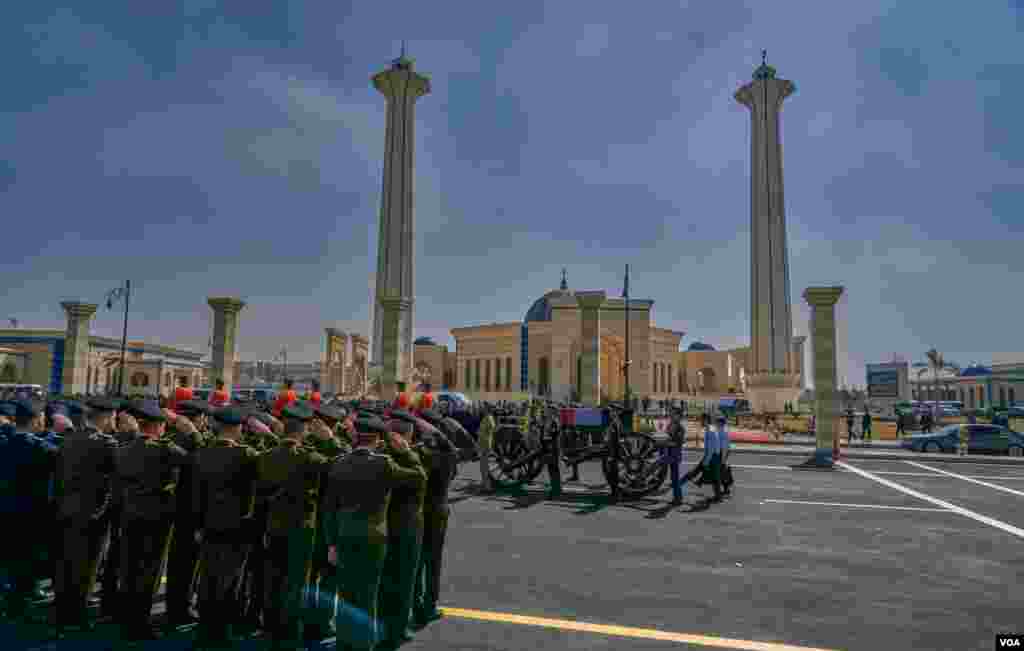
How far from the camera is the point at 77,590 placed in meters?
4.71

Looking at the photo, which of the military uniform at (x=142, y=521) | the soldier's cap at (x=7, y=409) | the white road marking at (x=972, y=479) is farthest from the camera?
the white road marking at (x=972, y=479)

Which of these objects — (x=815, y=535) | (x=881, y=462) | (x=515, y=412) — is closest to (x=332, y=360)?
(x=515, y=412)

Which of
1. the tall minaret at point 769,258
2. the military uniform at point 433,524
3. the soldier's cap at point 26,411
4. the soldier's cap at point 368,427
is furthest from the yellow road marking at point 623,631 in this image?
the tall minaret at point 769,258

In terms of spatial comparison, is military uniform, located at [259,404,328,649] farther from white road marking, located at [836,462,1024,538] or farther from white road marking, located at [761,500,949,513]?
white road marking, located at [836,462,1024,538]

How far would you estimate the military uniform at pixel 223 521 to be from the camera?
14.6 ft

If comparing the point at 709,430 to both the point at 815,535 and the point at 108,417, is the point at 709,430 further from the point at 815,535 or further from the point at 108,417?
the point at 108,417

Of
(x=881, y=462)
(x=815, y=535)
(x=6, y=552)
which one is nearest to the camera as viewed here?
(x=6, y=552)

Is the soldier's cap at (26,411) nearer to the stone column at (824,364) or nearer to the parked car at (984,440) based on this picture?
the stone column at (824,364)

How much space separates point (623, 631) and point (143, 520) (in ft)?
12.3

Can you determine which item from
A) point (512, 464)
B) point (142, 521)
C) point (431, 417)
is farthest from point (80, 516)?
point (512, 464)

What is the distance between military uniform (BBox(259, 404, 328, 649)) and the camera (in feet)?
14.7

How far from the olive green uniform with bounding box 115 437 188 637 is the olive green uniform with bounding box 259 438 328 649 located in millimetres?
759

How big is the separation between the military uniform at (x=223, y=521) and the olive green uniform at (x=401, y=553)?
1052 mm

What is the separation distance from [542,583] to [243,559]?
281cm
